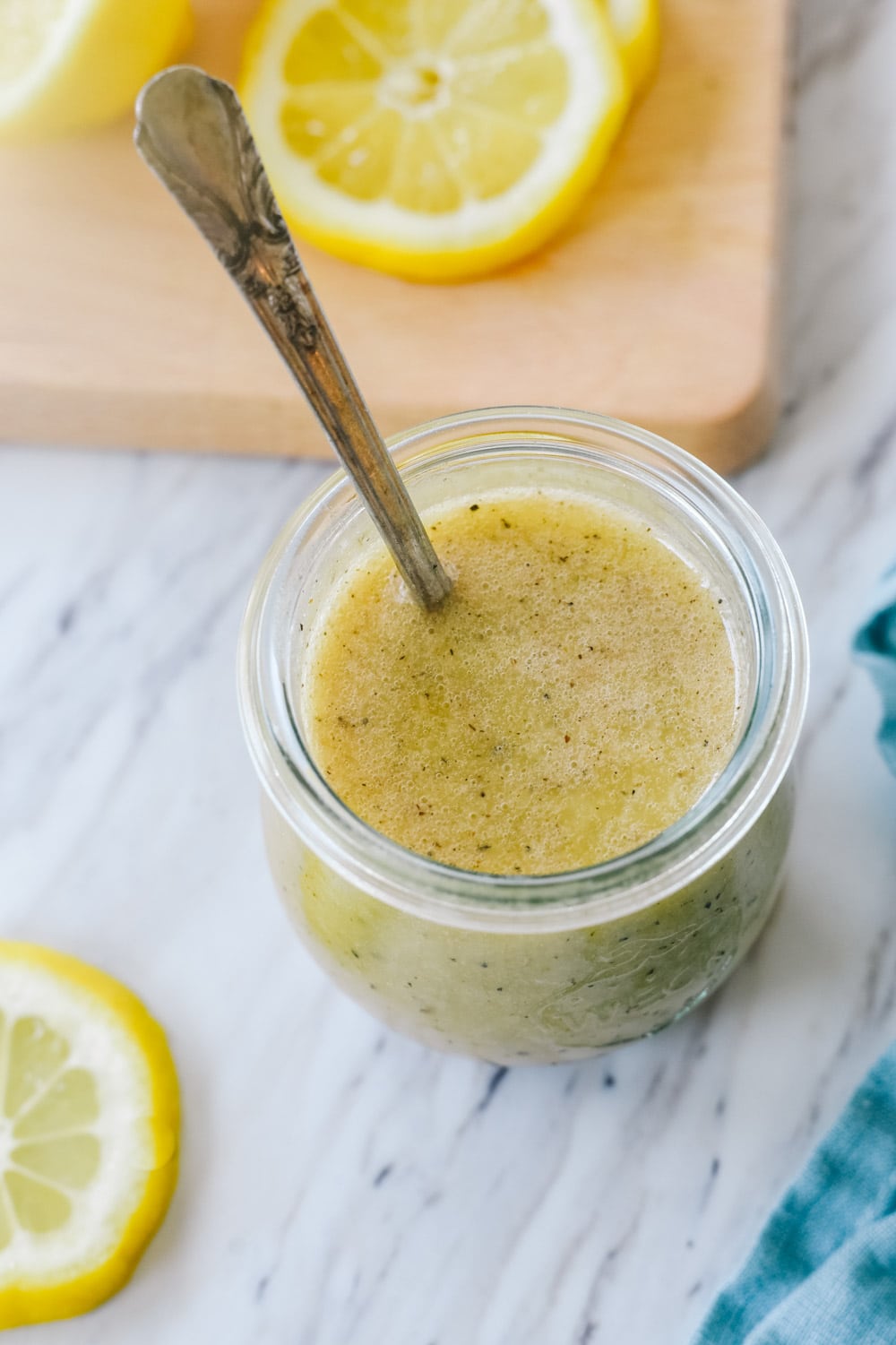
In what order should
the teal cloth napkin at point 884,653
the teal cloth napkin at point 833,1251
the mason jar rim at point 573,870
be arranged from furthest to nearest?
1. the teal cloth napkin at point 884,653
2. the teal cloth napkin at point 833,1251
3. the mason jar rim at point 573,870

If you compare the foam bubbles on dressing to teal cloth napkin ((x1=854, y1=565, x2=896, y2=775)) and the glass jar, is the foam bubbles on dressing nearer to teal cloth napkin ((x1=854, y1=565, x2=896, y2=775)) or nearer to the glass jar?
the glass jar

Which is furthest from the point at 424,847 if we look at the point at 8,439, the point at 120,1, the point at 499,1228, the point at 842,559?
the point at 120,1

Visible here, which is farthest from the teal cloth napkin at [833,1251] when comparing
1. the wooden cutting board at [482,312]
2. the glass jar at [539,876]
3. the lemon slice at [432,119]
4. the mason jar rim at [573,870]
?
the lemon slice at [432,119]

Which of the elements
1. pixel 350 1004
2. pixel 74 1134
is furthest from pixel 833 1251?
pixel 74 1134

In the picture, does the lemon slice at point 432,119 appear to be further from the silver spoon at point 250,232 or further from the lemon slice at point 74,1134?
the lemon slice at point 74,1134

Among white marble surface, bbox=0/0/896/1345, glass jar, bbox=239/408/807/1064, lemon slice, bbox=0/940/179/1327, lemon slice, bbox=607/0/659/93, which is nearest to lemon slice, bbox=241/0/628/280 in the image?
lemon slice, bbox=607/0/659/93

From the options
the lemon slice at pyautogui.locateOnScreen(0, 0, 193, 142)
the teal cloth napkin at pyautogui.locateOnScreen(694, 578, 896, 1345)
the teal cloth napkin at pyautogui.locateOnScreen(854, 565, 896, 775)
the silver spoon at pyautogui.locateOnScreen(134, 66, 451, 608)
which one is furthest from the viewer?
the lemon slice at pyautogui.locateOnScreen(0, 0, 193, 142)

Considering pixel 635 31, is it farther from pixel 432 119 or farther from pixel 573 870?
pixel 573 870
